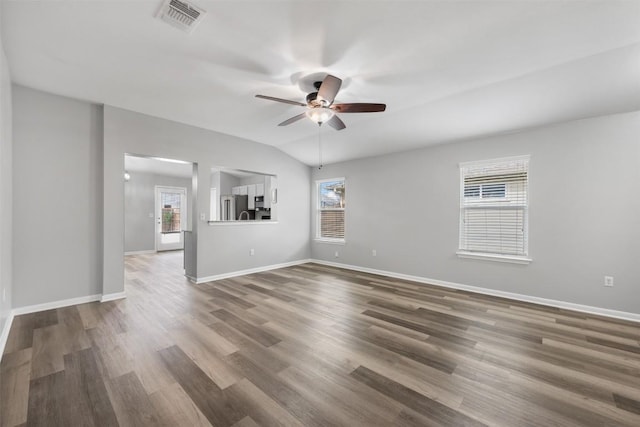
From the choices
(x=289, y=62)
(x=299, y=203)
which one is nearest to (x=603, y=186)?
(x=289, y=62)

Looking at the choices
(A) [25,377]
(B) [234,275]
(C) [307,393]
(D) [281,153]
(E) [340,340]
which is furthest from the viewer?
(D) [281,153]

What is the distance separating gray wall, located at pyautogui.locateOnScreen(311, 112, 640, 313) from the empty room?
28 millimetres

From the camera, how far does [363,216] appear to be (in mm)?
5934

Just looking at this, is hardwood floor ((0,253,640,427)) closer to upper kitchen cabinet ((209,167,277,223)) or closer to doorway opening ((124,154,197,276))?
upper kitchen cabinet ((209,167,277,223))

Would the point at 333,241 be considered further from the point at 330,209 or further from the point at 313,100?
the point at 313,100

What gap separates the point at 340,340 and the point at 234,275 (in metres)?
3.29

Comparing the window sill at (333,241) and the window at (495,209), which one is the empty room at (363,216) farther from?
the window sill at (333,241)

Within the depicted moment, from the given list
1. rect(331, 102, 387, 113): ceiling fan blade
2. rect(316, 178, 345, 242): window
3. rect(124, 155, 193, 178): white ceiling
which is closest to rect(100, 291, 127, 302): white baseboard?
rect(124, 155, 193, 178): white ceiling

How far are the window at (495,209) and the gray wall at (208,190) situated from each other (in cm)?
374

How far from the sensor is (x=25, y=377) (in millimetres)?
2039

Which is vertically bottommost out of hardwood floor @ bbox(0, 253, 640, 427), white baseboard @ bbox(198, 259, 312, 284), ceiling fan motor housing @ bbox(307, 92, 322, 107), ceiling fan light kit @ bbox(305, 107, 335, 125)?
hardwood floor @ bbox(0, 253, 640, 427)

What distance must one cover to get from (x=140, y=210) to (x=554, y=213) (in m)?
10.4

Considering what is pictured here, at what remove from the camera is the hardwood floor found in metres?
1.70

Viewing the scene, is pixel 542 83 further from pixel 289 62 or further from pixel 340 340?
pixel 340 340
